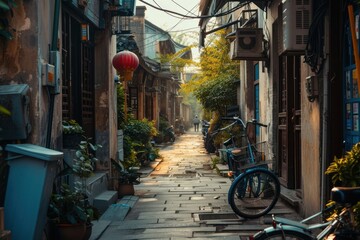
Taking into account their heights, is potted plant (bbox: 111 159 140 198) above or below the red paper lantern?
below

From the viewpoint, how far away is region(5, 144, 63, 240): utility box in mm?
5191

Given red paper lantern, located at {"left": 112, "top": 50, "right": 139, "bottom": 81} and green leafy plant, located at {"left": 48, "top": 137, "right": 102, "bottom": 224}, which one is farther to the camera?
red paper lantern, located at {"left": 112, "top": 50, "right": 139, "bottom": 81}

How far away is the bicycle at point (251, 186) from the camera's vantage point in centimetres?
791

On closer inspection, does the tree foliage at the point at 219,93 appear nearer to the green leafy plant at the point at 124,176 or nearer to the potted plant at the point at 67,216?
the green leafy plant at the point at 124,176

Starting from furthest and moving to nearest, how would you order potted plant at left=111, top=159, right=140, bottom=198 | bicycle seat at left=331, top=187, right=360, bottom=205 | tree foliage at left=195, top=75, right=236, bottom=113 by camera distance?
tree foliage at left=195, top=75, right=236, bottom=113
potted plant at left=111, top=159, right=140, bottom=198
bicycle seat at left=331, top=187, right=360, bottom=205

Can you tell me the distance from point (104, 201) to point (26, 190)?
381 cm

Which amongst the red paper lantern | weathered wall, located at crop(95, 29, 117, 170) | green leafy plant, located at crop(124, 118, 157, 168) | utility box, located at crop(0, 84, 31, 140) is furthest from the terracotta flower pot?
green leafy plant, located at crop(124, 118, 157, 168)

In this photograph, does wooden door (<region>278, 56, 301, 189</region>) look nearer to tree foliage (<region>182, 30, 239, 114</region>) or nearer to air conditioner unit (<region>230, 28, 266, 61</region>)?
air conditioner unit (<region>230, 28, 266, 61</region>)

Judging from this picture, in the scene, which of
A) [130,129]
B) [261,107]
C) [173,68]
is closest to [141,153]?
[130,129]

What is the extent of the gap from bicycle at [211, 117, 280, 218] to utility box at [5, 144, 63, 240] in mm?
3407

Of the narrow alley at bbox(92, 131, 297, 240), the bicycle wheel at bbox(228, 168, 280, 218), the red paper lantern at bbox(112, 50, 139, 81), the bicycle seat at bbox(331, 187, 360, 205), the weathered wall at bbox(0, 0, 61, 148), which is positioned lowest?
the narrow alley at bbox(92, 131, 297, 240)

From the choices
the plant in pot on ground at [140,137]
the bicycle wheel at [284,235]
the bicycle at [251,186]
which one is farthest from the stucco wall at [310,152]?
the plant in pot on ground at [140,137]

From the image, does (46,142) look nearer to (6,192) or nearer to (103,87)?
(6,192)

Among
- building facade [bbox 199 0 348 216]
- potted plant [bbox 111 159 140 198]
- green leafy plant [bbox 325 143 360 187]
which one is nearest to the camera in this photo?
green leafy plant [bbox 325 143 360 187]
